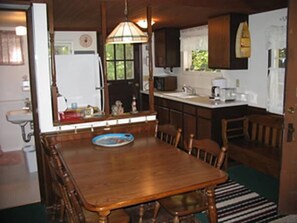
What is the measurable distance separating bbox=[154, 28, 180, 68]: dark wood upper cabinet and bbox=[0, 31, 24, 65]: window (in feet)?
8.01

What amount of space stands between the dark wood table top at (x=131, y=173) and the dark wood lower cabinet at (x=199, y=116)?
→ 1.69 m

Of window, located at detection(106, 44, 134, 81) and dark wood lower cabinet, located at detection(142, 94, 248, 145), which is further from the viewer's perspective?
window, located at detection(106, 44, 134, 81)

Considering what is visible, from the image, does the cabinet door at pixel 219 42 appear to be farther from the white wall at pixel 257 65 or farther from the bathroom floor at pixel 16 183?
the bathroom floor at pixel 16 183

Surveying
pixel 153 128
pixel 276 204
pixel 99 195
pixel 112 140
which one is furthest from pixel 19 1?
pixel 276 204

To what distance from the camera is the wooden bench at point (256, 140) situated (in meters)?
3.38

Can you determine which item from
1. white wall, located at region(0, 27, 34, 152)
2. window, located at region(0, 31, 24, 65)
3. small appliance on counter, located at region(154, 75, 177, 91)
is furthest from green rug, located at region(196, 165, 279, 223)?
window, located at region(0, 31, 24, 65)

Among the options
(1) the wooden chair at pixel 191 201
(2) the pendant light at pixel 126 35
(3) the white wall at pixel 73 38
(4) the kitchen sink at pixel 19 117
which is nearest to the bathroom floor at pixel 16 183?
(4) the kitchen sink at pixel 19 117

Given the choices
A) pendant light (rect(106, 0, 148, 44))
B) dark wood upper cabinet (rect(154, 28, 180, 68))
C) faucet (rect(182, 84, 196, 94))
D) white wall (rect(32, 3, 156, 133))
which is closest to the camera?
pendant light (rect(106, 0, 148, 44))

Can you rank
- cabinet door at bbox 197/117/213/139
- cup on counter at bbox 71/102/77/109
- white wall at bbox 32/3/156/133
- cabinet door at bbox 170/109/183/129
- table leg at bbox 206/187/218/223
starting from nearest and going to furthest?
table leg at bbox 206/187/218/223 → white wall at bbox 32/3/156/133 → cup on counter at bbox 71/102/77/109 → cabinet door at bbox 197/117/213/139 → cabinet door at bbox 170/109/183/129

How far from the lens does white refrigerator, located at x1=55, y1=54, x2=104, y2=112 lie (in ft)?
12.4

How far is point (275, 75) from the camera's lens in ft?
12.5

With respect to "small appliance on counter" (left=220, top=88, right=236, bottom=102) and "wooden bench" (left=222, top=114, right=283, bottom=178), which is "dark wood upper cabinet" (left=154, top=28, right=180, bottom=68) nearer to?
"small appliance on counter" (left=220, top=88, right=236, bottom=102)

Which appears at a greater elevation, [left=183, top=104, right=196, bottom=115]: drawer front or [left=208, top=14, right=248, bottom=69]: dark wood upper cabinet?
[left=208, top=14, right=248, bottom=69]: dark wood upper cabinet

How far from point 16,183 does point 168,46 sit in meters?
3.43
